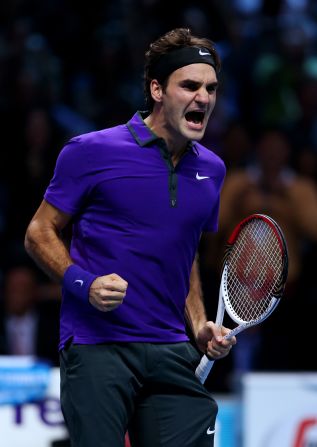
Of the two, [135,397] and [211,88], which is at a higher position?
[211,88]

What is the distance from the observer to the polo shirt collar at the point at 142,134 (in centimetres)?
390

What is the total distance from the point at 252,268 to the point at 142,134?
2.13ft

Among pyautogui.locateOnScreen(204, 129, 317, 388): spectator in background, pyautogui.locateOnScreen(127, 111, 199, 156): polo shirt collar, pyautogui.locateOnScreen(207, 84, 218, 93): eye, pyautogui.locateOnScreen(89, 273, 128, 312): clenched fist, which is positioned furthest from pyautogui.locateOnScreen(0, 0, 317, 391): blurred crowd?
pyautogui.locateOnScreen(89, 273, 128, 312): clenched fist

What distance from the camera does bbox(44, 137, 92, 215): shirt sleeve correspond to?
3777 mm

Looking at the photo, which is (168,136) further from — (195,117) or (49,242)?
(49,242)

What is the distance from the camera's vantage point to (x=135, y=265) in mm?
3777

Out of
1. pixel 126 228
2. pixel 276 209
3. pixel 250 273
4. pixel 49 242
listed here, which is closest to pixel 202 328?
pixel 250 273

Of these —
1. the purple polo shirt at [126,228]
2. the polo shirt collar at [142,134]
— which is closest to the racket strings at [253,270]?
the purple polo shirt at [126,228]

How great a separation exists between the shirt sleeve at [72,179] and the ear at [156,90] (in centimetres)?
35

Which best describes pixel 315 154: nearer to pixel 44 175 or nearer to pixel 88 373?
pixel 44 175

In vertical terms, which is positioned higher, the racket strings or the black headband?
the black headband

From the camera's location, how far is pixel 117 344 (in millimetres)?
3785

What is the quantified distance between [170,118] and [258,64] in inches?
256

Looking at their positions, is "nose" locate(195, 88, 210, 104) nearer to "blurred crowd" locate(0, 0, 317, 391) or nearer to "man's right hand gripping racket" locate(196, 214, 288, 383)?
"man's right hand gripping racket" locate(196, 214, 288, 383)
